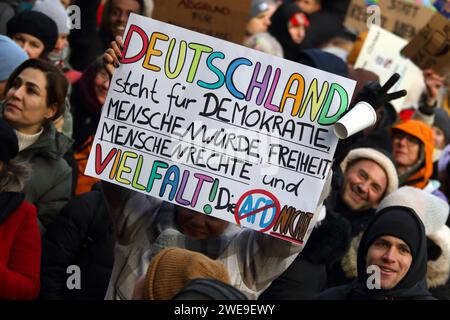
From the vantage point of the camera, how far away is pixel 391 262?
513 centimetres

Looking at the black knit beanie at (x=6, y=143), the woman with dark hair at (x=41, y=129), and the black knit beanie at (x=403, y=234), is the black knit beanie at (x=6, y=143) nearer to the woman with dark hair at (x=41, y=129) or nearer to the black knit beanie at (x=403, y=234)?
the woman with dark hair at (x=41, y=129)

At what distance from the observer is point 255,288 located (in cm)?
460

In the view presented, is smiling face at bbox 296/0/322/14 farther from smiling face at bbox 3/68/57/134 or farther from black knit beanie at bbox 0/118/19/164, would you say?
black knit beanie at bbox 0/118/19/164

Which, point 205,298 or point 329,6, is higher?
point 329,6

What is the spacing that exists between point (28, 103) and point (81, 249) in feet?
2.60

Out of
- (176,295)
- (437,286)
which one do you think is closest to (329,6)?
(437,286)

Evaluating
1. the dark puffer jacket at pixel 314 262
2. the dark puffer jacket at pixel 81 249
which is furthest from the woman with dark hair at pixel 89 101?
the dark puffer jacket at pixel 314 262

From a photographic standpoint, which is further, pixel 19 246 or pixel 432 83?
pixel 432 83

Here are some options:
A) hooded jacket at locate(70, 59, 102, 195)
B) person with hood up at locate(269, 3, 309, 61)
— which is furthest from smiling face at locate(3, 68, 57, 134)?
person with hood up at locate(269, 3, 309, 61)

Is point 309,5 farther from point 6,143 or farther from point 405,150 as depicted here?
point 6,143

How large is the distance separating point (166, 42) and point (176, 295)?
1565mm

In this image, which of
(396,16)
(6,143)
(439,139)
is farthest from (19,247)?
(396,16)

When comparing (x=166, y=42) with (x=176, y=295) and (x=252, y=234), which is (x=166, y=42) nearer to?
(x=252, y=234)

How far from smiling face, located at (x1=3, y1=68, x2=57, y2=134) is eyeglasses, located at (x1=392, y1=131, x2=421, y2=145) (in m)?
2.58
